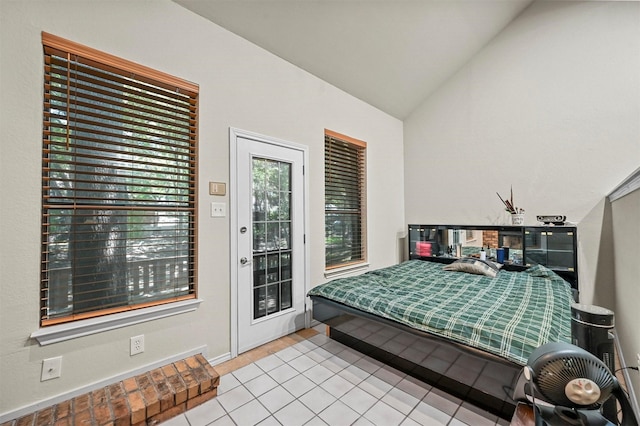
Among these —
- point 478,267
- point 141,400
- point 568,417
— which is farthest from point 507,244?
point 141,400

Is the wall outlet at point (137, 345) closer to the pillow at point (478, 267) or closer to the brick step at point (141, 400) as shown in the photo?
the brick step at point (141, 400)

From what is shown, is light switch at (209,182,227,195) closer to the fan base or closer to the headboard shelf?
the fan base

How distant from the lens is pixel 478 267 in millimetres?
3320

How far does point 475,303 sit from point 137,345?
2.66 m

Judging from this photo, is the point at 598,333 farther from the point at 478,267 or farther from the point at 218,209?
the point at 218,209

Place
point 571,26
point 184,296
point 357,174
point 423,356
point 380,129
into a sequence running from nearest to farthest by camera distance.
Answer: point 423,356
point 184,296
point 571,26
point 357,174
point 380,129

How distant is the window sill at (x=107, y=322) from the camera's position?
5.47 ft

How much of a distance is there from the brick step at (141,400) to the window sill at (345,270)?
1737mm

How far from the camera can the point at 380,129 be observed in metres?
4.41

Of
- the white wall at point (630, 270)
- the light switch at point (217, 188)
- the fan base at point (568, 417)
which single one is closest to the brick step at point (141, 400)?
the light switch at point (217, 188)

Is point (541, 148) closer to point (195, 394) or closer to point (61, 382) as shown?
point (195, 394)

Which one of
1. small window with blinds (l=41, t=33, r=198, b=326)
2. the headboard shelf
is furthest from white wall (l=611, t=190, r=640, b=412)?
small window with blinds (l=41, t=33, r=198, b=326)

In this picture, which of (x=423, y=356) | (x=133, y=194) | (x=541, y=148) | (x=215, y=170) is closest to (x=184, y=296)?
(x=133, y=194)

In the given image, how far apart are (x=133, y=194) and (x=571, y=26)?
5.20m
